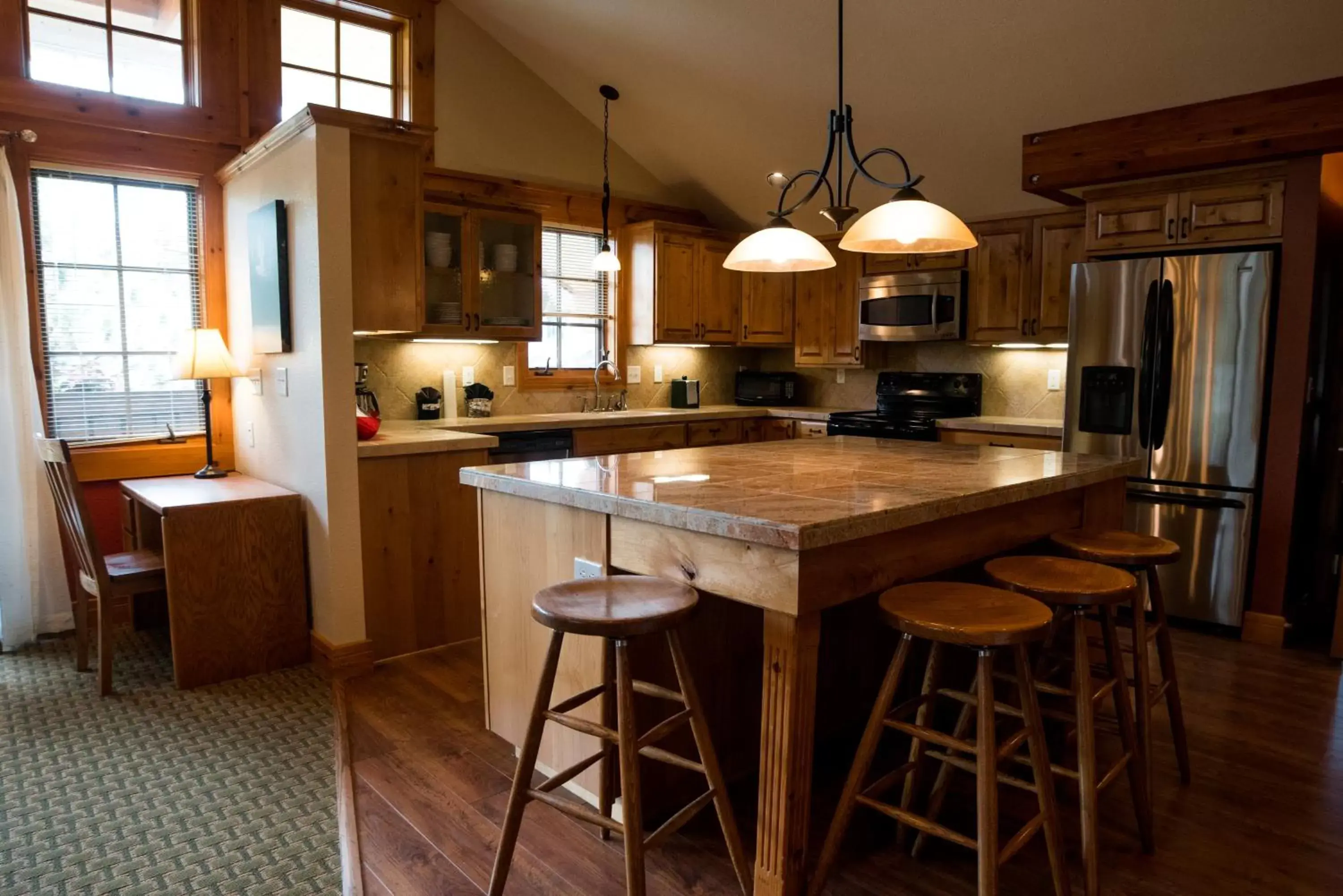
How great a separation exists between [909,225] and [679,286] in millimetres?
3229

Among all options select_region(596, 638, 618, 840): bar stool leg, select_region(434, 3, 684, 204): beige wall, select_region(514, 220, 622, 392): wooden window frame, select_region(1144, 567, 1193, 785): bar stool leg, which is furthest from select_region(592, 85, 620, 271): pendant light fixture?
select_region(1144, 567, 1193, 785): bar stool leg

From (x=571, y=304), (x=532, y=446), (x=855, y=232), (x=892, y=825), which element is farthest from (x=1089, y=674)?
(x=571, y=304)

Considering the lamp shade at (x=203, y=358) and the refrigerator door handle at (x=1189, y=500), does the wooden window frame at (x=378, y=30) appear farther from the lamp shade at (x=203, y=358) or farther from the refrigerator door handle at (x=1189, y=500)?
the refrigerator door handle at (x=1189, y=500)

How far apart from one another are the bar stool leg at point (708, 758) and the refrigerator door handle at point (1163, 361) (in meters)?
3.06

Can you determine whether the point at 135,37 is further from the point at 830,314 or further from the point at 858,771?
the point at 858,771

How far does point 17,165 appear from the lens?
3512 millimetres

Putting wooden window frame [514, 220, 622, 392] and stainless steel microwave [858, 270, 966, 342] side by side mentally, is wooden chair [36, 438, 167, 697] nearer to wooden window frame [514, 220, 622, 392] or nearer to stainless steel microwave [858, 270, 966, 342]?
wooden window frame [514, 220, 622, 392]

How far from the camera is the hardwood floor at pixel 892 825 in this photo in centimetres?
196

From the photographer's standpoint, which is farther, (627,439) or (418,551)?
(627,439)

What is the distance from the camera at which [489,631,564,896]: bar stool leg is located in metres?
1.78

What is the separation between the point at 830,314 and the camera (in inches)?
223

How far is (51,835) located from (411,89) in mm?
3822

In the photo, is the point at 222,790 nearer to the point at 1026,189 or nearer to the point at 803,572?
the point at 803,572

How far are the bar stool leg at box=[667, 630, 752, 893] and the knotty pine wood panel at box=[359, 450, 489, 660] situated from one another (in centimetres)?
188
